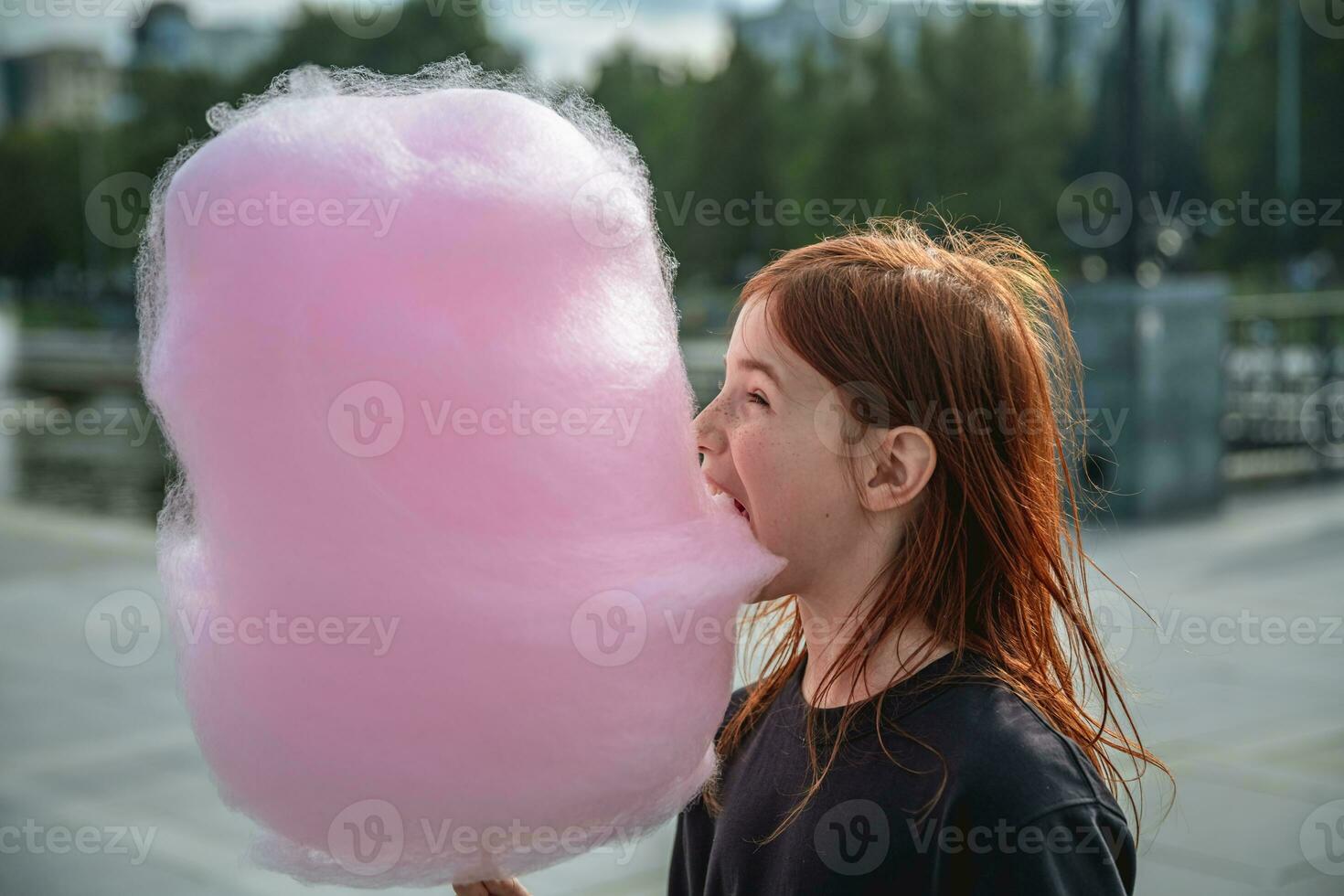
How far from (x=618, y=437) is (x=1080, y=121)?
16.8 metres

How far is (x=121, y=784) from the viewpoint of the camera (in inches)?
188

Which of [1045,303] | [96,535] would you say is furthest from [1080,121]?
[1045,303]

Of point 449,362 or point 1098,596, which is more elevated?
point 449,362

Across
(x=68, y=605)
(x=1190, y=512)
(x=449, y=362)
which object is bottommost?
(x=1190, y=512)

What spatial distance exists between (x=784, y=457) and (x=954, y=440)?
19cm

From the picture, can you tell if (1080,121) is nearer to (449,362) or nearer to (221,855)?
(221,855)

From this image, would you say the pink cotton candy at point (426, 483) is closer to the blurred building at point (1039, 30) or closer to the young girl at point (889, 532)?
the young girl at point (889, 532)

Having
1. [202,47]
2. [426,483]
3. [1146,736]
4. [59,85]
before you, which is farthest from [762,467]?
[202,47]

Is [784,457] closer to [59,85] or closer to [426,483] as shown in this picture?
[426,483]

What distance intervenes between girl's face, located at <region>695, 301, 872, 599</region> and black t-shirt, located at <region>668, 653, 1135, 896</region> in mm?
179

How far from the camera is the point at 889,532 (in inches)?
64.5

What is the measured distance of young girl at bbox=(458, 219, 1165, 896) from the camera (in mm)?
1516

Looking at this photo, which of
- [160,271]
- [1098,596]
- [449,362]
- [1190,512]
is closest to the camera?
[449,362]

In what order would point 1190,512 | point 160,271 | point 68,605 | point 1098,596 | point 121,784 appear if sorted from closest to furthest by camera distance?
point 160,271
point 121,784
point 1098,596
point 68,605
point 1190,512
